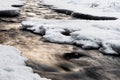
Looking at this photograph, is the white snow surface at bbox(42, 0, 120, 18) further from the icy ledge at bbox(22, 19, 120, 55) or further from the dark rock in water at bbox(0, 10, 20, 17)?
the dark rock in water at bbox(0, 10, 20, 17)

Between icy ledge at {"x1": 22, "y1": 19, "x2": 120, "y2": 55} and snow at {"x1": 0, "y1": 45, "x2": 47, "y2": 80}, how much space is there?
290cm

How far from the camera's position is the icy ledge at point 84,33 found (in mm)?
9750

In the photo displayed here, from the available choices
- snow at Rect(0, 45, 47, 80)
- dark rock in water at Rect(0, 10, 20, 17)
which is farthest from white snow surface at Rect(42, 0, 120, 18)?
snow at Rect(0, 45, 47, 80)

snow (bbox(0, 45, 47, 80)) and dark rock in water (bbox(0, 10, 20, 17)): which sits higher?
snow (bbox(0, 45, 47, 80))

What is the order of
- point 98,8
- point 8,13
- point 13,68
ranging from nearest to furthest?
point 13,68 < point 8,13 < point 98,8

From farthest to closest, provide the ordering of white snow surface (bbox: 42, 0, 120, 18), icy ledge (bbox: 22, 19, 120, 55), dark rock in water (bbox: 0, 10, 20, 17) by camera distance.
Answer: white snow surface (bbox: 42, 0, 120, 18), dark rock in water (bbox: 0, 10, 20, 17), icy ledge (bbox: 22, 19, 120, 55)

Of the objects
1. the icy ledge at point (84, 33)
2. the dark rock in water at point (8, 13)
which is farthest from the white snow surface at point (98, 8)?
the dark rock in water at point (8, 13)

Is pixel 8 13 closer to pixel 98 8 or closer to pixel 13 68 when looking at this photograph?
pixel 98 8

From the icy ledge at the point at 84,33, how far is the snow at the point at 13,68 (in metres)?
2.90

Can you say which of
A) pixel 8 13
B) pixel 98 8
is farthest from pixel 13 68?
pixel 98 8

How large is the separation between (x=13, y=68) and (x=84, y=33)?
15.9 ft

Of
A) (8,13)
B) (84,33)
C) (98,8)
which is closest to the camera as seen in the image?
(84,33)

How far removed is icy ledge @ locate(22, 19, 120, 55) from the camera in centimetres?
975

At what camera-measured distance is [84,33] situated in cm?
1077
